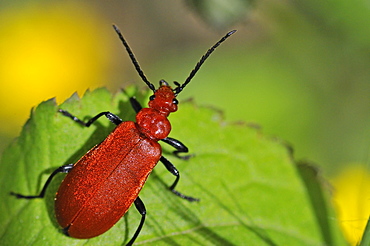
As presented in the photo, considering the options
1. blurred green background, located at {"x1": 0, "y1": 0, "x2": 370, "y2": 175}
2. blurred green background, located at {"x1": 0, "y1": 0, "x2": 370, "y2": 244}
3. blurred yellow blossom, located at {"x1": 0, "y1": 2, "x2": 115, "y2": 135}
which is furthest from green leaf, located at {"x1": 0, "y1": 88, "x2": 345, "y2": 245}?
blurred yellow blossom, located at {"x1": 0, "y1": 2, "x2": 115, "y2": 135}

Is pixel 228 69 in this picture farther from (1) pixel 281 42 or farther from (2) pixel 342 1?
(2) pixel 342 1

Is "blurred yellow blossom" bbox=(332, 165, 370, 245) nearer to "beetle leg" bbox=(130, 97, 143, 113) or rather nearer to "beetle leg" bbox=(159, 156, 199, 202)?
"beetle leg" bbox=(159, 156, 199, 202)

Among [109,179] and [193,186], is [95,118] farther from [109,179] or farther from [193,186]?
[193,186]

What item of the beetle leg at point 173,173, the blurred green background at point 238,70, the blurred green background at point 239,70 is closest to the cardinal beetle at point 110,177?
the beetle leg at point 173,173

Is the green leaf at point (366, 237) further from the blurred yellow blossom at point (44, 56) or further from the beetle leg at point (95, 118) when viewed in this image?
the blurred yellow blossom at point (44, 56)

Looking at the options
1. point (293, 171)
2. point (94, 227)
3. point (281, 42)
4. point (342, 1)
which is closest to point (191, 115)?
point (293, 171)

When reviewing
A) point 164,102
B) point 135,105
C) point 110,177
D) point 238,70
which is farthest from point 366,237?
point 238,70
